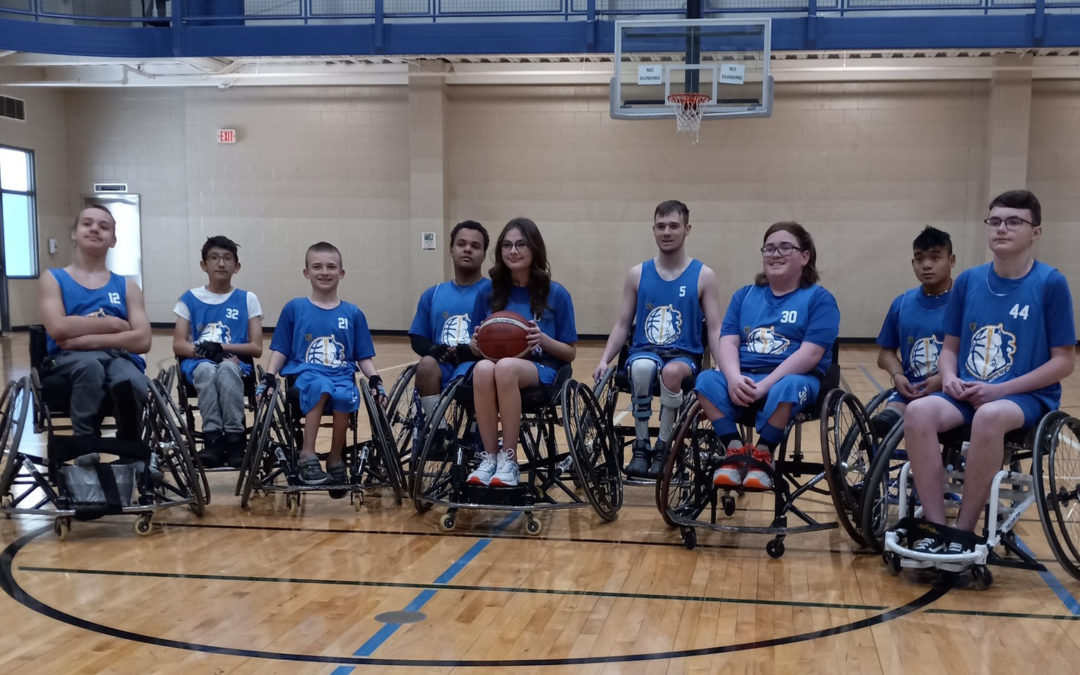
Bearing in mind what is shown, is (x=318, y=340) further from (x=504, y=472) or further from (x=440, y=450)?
(x=504, y=472)

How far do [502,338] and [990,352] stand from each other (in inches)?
61.5

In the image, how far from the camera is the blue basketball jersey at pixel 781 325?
11.0 feet

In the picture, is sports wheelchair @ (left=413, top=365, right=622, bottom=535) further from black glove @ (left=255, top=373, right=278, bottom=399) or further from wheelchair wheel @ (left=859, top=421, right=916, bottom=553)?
wheelchair wheel @ (left=859, top=421, right=916, bottom=553)

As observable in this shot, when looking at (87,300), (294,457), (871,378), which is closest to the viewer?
(87,300)

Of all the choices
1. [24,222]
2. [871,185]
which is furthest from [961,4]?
[24,222]

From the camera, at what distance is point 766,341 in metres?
3.44

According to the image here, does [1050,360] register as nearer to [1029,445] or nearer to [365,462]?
[1029,445]

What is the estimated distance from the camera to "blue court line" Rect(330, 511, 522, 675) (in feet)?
7.56

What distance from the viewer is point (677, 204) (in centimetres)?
396

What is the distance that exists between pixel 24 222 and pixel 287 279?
3.21 meters

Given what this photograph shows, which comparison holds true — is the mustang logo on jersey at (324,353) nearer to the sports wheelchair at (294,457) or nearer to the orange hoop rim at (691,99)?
the sports wheelchair at (294,457)

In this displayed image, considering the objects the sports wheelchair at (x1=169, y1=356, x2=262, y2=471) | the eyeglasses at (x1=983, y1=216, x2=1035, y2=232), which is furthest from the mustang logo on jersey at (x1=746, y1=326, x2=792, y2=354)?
the sports wheelchair at (x1=169, y1=356, x2=262, y2=471)

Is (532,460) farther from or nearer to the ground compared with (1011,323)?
nearer to the ground

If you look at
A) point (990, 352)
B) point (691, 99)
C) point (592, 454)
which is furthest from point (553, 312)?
point (691, 99)
